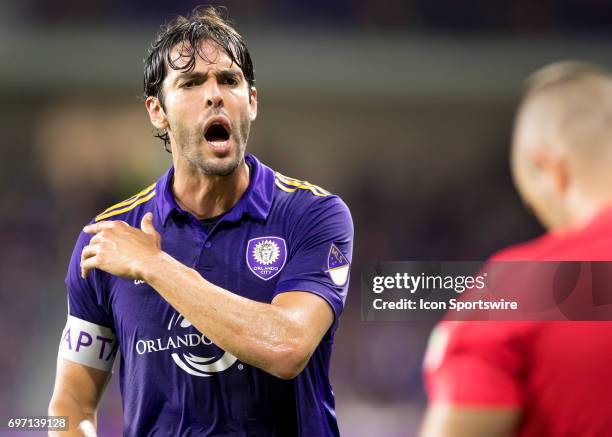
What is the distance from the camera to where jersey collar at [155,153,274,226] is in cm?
261

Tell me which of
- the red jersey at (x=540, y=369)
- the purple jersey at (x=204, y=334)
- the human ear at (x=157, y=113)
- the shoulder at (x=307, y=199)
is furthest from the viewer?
the human ear at (x=157, y=113)

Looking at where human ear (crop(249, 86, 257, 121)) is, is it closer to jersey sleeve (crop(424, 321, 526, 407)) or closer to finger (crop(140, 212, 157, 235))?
finger (crop(140, 212, 157, 235))

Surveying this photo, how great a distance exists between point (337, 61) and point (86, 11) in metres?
2.28

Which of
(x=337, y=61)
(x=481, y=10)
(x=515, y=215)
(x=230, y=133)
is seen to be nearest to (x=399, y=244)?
(x=515, y=215)

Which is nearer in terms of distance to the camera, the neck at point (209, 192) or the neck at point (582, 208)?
the neck at point (582, 208)

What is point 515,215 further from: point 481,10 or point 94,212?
point 94,212

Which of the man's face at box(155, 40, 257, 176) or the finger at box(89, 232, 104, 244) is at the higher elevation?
the man's face at box(155, 40, 257, 176)

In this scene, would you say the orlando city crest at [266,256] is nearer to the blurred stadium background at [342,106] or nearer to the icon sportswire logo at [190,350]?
the icon sportswire logo at [190,350]

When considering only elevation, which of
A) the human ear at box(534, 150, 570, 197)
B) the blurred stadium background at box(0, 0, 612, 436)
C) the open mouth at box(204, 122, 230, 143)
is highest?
the blurred stadium background at box(0, 0, 612, 436)

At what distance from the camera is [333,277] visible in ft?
8.16

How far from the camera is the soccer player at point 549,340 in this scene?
4.24ft

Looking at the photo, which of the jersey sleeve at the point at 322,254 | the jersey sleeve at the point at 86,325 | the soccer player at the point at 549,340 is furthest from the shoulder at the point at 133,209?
the soccer player at the point at 549,340

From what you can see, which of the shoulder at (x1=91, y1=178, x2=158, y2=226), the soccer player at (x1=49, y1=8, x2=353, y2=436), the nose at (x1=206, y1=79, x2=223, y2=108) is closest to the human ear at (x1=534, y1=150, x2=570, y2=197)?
the soccer player at (x1=49, y1=8, x2=353, y2=436)

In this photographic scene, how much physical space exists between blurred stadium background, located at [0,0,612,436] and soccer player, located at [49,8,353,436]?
4.28 metres
